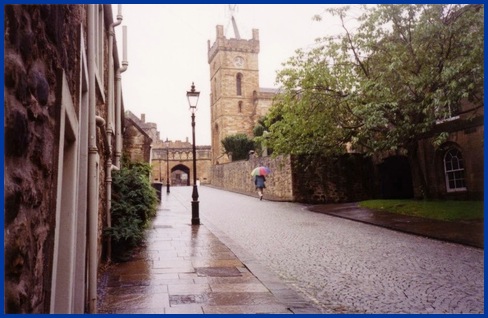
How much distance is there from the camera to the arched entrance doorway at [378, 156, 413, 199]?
2055 centimetres

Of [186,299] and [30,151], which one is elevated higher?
[30,151]

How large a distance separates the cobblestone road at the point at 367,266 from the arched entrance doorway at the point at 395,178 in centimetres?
1011

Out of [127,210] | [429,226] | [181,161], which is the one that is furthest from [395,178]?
[181,161]

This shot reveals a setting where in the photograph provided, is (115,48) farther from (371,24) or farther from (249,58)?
(249,58)

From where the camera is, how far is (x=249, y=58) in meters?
54.8

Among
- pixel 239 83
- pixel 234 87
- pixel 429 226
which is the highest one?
pixel 239 83

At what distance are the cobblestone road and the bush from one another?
2.06 m

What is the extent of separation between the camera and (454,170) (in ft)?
53.9

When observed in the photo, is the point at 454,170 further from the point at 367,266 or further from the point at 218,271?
the point at 218,271

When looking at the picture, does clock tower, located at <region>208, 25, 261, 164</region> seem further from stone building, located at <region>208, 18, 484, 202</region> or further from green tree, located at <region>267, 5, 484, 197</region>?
green tree, located at <region>267, 5, 484, 197</region>

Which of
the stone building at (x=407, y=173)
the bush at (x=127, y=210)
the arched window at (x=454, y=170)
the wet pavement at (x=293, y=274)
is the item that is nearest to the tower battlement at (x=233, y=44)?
the stone building at (x=407, y=173)

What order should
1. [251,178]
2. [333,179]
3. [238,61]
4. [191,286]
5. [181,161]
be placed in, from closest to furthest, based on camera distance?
[191,286]
[333,179]
[251,178]
[181,161]
[238,61]

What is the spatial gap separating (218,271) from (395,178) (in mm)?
16679

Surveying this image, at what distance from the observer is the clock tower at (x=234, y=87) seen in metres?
52.3
